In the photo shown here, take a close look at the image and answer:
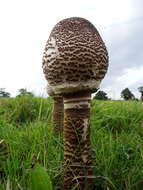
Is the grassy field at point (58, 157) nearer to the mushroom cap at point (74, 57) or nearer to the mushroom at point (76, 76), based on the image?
the mushroom at point (76, 76)

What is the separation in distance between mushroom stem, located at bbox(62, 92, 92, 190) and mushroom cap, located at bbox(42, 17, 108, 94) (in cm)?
10

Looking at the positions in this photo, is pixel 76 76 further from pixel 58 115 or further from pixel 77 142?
pixel 58 115

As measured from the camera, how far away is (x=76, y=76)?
2.22 meters

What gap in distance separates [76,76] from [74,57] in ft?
0.39

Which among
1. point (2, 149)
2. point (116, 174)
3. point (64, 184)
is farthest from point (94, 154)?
point (2, 149)

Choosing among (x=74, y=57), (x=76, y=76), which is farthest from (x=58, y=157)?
(x=74, y=57)

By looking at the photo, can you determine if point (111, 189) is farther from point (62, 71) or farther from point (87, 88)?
point (62, 71)

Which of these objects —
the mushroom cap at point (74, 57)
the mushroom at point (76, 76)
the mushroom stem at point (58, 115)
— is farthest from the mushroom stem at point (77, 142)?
the mushroom stem at point (58, 115)

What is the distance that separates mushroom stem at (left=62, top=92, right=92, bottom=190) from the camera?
2365 mm

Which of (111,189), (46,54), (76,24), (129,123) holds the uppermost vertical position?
(76,24)

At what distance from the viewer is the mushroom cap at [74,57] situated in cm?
219

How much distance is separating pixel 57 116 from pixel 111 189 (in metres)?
1.46

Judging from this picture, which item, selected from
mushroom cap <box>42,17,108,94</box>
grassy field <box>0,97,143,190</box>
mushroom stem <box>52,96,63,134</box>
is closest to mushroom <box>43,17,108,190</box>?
mushroom cap <box>42,17,108,94</box>

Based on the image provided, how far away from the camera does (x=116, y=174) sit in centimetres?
276
